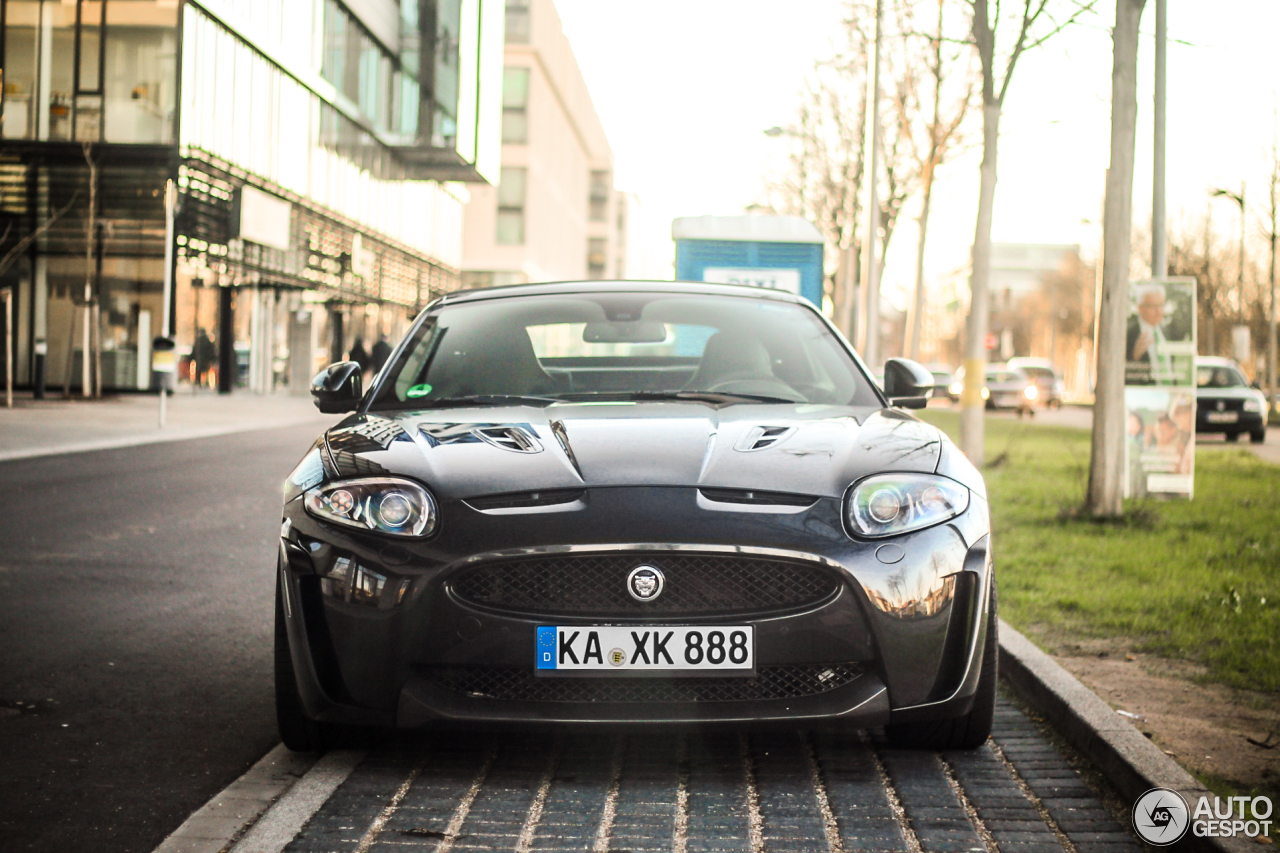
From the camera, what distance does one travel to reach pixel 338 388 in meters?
4.82

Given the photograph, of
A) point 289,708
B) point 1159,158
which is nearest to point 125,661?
point 289,708

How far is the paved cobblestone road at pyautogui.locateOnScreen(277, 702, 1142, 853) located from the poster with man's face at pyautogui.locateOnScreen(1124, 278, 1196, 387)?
7842 millimetres

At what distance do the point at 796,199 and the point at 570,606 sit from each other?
117 ft

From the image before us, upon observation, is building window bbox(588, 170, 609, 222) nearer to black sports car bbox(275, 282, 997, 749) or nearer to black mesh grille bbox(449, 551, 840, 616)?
black sports car bbox(275, 282, 997, 749)

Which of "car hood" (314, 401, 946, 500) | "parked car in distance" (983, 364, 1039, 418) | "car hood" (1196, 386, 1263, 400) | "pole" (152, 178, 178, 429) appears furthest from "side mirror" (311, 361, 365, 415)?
"parked car in distance" (983, 364, 1039, 418)

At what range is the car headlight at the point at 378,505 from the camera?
11.4ft

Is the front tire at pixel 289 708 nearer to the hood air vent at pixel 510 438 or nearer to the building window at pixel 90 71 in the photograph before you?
the hood air vent at pixel 510 438

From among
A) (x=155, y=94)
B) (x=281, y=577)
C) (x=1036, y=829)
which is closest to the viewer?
(x=1036, y=829)

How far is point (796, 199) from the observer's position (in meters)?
38.2

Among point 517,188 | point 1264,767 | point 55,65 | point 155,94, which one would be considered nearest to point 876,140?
point 155,94

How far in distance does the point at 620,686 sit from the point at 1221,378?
25.8 metres

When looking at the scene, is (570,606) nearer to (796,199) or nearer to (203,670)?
(203,670)

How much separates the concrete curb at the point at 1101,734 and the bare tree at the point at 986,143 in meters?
8.30

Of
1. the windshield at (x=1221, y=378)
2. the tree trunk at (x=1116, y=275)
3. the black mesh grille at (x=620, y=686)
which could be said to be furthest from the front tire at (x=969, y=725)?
the windshield at (x=1221, y=378)
